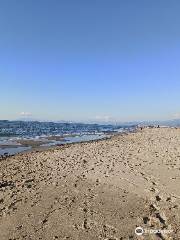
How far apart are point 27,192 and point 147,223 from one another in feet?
20.7

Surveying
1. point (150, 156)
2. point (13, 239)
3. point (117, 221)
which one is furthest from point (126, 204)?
point (150, 156)

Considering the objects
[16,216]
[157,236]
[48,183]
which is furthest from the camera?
[48,183]

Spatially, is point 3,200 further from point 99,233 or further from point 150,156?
point 150,156

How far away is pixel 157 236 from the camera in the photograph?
34.8 ft

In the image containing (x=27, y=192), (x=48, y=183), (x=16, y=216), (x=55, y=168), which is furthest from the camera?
(x=55, y=168)

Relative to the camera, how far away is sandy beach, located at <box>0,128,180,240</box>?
11.4m

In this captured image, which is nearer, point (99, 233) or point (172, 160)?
point (99, 233)

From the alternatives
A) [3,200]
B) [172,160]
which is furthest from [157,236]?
[172,160]

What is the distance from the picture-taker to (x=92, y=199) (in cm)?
1446

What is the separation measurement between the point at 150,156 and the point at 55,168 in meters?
6.63

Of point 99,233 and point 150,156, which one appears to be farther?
point 150,156

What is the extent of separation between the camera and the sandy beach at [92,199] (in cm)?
1141

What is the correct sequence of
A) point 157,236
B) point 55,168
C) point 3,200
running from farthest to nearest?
point 55,168
point 3,200
point 157,236

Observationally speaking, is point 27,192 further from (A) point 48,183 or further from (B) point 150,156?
(B) point 150,156
